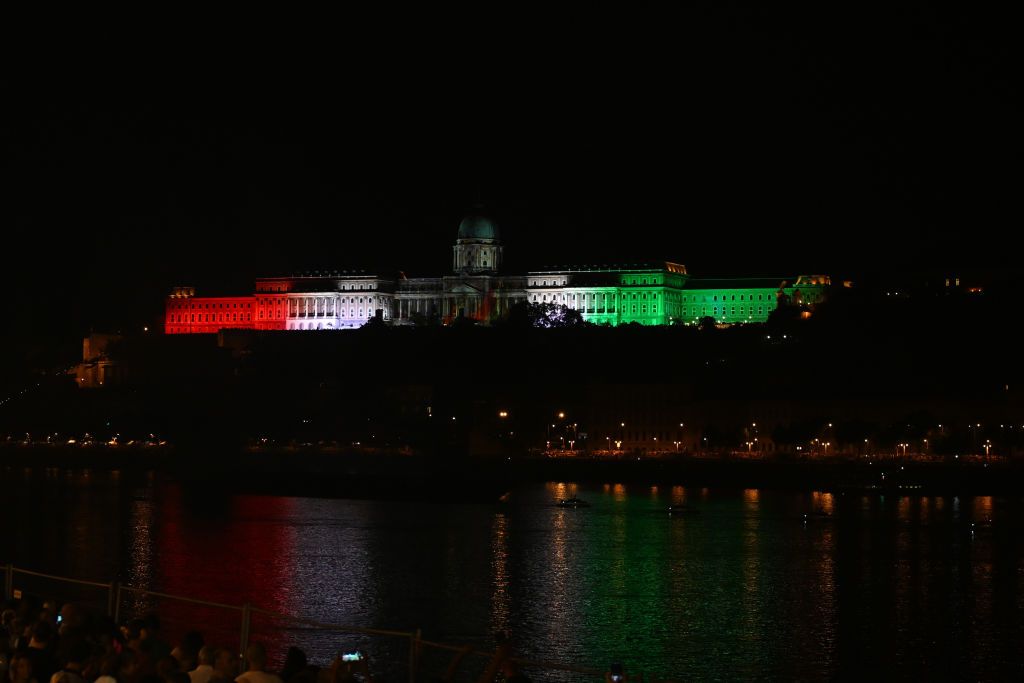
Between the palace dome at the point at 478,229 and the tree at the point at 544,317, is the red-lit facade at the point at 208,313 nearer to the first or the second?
the palace dome at the point at 478,229

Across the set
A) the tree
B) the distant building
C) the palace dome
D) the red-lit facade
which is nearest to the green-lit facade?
the tree

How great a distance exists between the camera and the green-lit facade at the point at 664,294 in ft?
313

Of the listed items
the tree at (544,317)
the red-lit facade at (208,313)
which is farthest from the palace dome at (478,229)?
the red-lit facade at (208,313)

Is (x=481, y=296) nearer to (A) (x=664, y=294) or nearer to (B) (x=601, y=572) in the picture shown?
(A) (x=664, y=294)

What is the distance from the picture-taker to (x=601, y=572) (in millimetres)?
31266

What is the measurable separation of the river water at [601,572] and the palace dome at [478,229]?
56.5 meters

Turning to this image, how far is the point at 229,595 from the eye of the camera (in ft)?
89.5

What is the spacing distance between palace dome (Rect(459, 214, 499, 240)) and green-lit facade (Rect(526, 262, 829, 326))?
27.3ft

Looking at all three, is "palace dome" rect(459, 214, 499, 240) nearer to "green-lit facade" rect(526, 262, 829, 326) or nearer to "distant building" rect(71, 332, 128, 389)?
"green-lit facade" rect(526, 262, 829, 326)

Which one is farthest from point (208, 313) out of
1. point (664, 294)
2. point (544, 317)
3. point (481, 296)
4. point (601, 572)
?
point (601, 572)

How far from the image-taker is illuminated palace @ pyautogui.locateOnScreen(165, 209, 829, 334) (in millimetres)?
96000

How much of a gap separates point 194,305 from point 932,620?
282ft

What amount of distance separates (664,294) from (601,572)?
65.1 metres

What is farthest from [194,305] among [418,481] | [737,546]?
[737,546]
